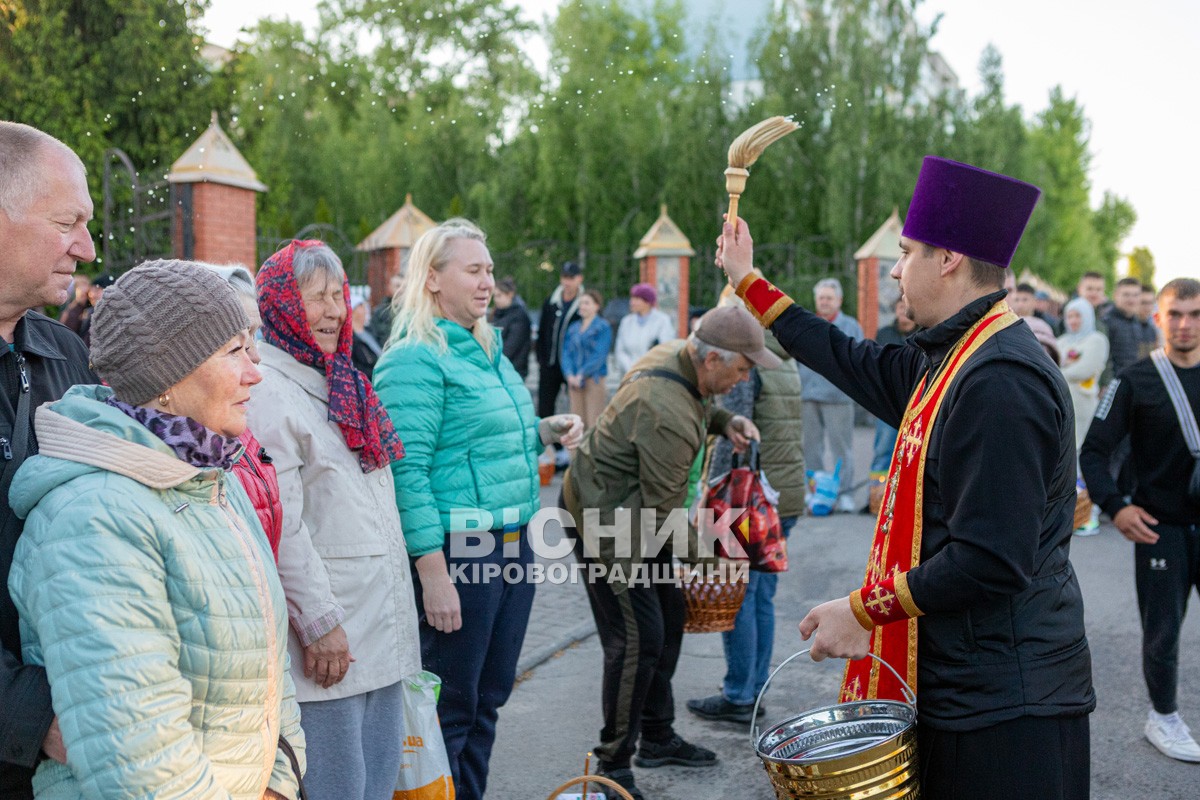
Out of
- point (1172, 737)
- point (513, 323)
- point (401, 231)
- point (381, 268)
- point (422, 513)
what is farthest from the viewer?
point (381, 268)

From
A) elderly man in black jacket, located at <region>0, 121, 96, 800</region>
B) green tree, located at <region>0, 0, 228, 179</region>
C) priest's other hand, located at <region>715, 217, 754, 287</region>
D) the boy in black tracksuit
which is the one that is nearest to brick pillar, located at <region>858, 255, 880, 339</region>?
green tree, located at <region>0, 0, 228, 179</region>

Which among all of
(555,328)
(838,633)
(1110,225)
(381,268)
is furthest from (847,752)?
(1110,225)

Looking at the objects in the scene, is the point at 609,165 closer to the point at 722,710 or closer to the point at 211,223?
the point at 211,223

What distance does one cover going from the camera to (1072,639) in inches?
93.3

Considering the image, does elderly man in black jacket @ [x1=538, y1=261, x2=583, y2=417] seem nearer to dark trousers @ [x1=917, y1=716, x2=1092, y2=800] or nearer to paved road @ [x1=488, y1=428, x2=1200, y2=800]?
paved road @ [x1=488, y1=428, x2=1200, y2=800]

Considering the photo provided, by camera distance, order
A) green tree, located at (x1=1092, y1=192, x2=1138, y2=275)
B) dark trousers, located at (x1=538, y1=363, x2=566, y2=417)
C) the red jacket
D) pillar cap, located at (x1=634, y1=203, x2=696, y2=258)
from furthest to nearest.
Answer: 1. green tree, located at (x1=1092, y1=192, x2=1138, y2=275)
2. pillar cap, located at (x1=634, y1=203, x2=696, y2=258)
3. dark trousers, located at (x1=538, y1=363, x2=566, y2=417)
4. the red jacket

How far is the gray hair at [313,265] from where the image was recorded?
3029 millimetres

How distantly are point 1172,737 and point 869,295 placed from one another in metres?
13.1

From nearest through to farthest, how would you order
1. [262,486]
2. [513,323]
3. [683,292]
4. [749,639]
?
[262,486]
[749,639]
[513,323]
[683,292]

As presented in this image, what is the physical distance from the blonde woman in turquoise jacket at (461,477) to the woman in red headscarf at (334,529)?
0.25 meters

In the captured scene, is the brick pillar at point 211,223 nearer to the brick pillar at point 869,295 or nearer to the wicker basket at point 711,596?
the wicker basket at point 711,596

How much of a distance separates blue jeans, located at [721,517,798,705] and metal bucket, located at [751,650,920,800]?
8.06 feet

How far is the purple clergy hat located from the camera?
97.6 inches

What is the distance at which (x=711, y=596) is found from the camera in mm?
4598
